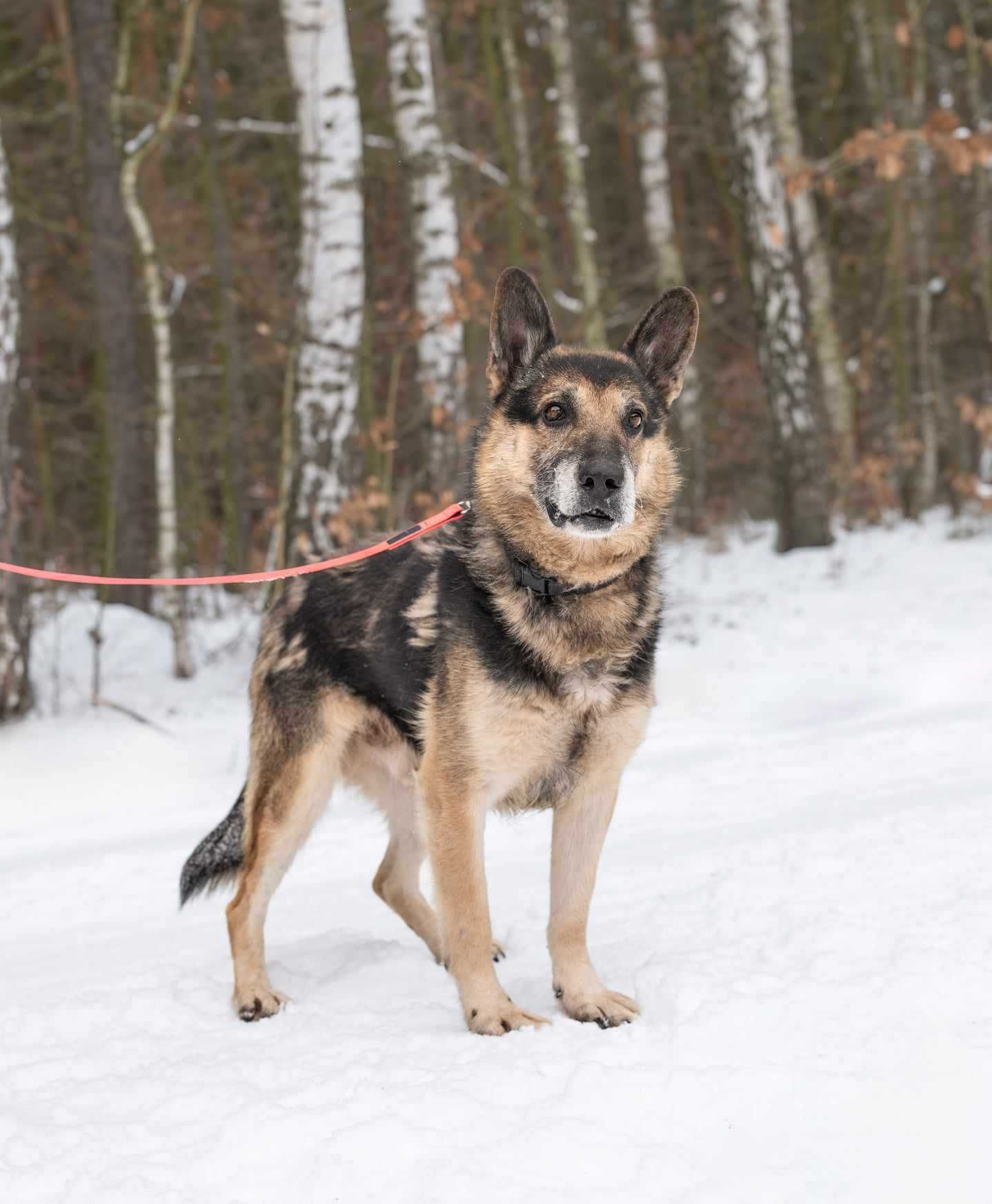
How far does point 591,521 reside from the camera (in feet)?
11.7

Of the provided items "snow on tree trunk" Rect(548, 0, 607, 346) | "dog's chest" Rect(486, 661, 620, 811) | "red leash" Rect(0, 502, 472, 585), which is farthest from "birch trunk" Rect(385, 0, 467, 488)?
"dog's chest" Rect(486, 661, 620, 811)

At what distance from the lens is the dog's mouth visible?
3.55 metres

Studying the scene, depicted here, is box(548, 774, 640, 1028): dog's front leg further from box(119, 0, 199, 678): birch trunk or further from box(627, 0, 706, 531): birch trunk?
box(627, 0, 706, 531): birch trunk

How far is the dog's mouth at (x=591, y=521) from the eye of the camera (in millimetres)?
3555

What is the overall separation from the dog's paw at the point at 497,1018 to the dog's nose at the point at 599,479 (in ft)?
5.15

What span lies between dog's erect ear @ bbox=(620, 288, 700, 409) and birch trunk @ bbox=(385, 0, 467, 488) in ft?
21.3

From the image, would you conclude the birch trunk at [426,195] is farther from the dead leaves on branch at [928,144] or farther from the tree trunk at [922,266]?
the tree trunk at [922,266]

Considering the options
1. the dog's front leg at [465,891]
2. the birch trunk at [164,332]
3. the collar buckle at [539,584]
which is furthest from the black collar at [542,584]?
the birch trunk at [164,332]

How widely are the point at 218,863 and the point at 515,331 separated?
221cm

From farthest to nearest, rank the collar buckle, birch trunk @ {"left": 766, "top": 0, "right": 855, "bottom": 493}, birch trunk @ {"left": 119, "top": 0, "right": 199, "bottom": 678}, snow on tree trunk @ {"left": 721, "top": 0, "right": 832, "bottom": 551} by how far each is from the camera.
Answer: birch trunk @ {"left": 766, "top": 0, "right": 855, "bottom": 493}, snow on tree trunk @ {"left": 721, "top": 0, "right": 832, "bottom": 551}, birch trunk @ {"left": 119, "top": 0, "right": 199, "bottom": 678}, the collar buckle

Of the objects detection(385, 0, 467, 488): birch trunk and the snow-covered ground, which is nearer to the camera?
the snow-covered ground

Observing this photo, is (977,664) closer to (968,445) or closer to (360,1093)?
(360,1093)

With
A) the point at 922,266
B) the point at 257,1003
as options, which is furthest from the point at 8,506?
the point at 922,266

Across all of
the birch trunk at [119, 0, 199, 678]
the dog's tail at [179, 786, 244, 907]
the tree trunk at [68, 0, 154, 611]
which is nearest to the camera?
the dog's tail at [179, 786, 244, 907]
